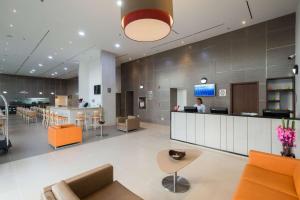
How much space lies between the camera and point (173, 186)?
2668 millimetres

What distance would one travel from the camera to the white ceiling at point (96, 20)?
4582 millimetres

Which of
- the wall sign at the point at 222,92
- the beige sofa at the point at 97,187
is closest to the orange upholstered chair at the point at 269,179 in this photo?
the beige sofa at the point at 97,187

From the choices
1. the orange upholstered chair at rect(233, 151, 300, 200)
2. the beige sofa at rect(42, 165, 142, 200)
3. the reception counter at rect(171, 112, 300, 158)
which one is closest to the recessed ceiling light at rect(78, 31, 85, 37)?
the reception counter at rect(171, 112, 300, 158)

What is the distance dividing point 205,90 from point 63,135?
6127 mm

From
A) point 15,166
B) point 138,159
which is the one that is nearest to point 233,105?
point 138,159

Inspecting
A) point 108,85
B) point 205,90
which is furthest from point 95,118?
point 205,90

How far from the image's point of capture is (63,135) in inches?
195

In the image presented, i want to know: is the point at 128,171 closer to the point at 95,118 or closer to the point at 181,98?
the point at 95,118

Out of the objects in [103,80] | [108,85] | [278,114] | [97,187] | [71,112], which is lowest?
[97,187]

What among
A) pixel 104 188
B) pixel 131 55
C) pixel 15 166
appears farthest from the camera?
pixel 131 55

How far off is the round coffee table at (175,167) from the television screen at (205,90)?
4.71m

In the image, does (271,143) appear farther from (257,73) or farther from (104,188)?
(104,188)

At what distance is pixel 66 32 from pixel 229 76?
7167mm

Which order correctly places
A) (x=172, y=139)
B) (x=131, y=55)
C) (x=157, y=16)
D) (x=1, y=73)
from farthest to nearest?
1. (x=1, y=73)
2. (x=131, y=55)
3. (x=172, y=139)
4. (x=157, y=16)
